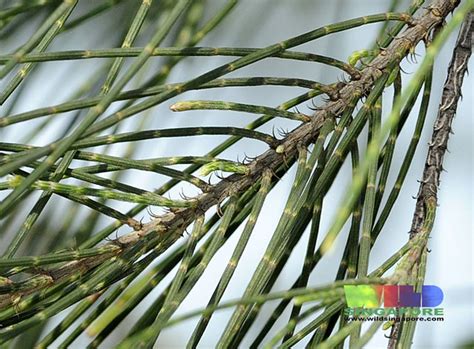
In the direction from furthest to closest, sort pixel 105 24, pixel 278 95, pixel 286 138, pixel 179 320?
pixel 278 95, pixel 105 24, pixel 286 138, pixel 179 320

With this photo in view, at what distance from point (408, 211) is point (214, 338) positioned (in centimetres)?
20

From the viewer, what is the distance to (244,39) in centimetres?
60

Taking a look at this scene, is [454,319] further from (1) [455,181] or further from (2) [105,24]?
(2) [105,24]

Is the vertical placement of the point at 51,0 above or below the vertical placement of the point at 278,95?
below

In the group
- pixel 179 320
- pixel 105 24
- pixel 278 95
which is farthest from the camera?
pixel 278 95

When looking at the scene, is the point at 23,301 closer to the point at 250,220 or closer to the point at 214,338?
the point at 250,220

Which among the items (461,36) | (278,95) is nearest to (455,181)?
(278,95)

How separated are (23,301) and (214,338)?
39 cm

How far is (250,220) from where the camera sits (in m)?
0.23

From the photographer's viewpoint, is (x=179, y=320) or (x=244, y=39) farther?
(x=244, y=39)

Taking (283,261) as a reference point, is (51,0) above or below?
above

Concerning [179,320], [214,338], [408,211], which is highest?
[408,211]

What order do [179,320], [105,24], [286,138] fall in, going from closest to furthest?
[179,320] < [286,138] < [105,24]

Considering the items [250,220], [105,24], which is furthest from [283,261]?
[105,24]
